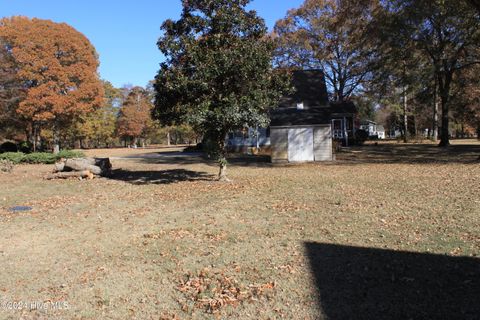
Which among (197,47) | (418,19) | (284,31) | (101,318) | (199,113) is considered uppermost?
(284,31)

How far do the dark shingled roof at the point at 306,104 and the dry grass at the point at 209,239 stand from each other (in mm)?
12895

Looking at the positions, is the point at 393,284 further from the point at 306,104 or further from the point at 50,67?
the point at 50,67

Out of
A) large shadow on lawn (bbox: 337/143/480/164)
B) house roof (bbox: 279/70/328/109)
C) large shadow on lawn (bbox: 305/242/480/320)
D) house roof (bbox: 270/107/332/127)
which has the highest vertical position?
house roof (bbox: 279/70/328/109)

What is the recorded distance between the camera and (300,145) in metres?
27.1

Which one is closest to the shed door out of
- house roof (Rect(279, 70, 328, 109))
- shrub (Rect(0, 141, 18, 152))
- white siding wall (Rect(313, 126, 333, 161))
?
white siding wall (Rect(313, 126, 333, 161))

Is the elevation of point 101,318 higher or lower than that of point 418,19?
lower

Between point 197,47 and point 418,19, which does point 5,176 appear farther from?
point 418,19

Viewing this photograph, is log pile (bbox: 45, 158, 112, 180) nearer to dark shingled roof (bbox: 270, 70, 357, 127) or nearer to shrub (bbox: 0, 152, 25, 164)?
shrub (bbox: 0, 152, 25, 164)

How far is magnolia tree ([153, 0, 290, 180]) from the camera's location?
14.5m

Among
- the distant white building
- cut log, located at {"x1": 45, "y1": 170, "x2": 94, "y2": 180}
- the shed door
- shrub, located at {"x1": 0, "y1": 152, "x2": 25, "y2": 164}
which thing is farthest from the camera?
the distant white building

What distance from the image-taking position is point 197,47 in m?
14.9

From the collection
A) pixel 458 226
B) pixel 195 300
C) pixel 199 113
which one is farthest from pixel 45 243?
pixel 458 226

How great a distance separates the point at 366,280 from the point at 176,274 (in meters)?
2.81

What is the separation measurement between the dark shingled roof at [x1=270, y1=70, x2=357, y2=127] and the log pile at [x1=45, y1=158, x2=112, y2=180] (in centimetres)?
1194
